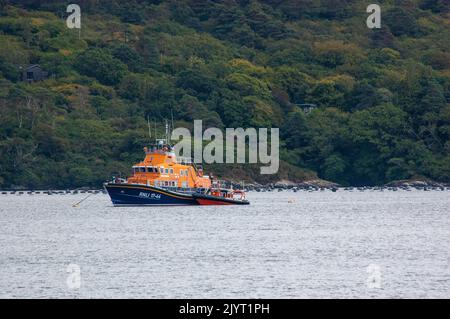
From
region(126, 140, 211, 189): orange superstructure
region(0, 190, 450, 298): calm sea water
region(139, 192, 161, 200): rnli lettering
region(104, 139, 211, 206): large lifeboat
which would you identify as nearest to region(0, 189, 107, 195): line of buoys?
region(0, 190, 450, 298): calm sea water

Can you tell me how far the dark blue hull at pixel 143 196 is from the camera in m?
116

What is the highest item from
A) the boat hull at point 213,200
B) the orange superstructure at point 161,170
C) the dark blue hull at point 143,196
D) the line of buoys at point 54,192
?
the orange superstructure at point 161,170

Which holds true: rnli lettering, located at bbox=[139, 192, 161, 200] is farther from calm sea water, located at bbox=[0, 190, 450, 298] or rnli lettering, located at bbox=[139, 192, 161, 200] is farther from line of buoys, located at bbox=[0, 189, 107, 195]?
line of buoys, located at bbox=[0, 189, 107, 195]

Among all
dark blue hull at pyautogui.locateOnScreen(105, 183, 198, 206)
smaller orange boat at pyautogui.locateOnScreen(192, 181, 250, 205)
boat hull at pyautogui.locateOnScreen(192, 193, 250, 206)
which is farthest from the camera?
smaller orange boat at pyautogui.locateOnScreen(192, 181, 250, 205)

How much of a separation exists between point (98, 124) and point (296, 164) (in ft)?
98.4

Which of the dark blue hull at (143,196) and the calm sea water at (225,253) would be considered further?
the dark blue hull at (143,196)

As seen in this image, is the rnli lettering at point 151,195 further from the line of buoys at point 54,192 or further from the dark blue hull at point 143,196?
the line of buoys at point 54,192

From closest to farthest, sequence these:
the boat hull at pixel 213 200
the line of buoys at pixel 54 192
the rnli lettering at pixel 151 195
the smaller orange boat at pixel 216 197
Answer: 1. the rnli lettering at pixel 151 195
2. the boat hull at pixel 213 200
3. the smaller orange boat at pixel 216 197
4. the line of buoys at pixel 54 192

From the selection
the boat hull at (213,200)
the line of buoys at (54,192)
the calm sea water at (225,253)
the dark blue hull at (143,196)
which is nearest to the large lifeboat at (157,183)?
the dark blue hull at (143,196)

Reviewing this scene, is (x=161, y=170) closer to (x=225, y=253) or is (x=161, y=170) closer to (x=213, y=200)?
(x=213, y=200)

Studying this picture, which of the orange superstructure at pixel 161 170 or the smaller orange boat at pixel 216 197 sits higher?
Result: the orange superstructure at pixel 161 170

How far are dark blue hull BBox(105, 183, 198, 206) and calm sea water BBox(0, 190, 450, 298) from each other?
124 cm

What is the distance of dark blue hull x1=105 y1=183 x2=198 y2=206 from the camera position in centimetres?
11600

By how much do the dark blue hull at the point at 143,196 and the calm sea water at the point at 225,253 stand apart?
4.06 feet
